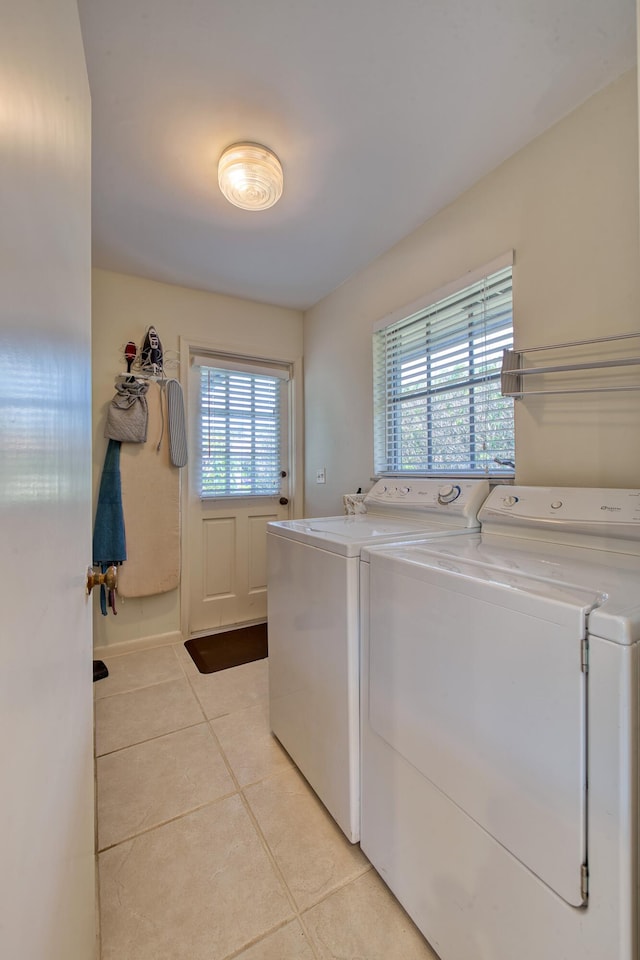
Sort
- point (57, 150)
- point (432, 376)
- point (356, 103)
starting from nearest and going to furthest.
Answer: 1. point (57, 150)
2. point (356, 103)
3. point (432, 376)

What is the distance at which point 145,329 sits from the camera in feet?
8.36

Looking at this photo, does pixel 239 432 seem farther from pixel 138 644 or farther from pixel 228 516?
pixel 138 644

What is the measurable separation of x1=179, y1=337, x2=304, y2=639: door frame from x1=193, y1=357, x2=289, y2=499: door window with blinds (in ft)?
0.23

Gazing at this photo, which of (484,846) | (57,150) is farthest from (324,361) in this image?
(484,846)

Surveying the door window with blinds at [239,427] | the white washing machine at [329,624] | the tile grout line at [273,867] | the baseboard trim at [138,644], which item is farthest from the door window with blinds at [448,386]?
the baseboard trim at [138,644]

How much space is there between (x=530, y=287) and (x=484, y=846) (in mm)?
1741

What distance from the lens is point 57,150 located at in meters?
0.55

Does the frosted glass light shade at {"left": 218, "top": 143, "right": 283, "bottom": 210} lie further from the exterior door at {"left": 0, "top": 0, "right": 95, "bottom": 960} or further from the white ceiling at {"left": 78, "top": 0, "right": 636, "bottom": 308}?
the exterior door at {"left": 0, "top": 0, "right": 95, "bottom": 960}

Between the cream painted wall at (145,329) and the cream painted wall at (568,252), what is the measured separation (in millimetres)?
1381

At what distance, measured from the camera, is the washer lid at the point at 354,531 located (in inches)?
48.8

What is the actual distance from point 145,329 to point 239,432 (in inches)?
36.4

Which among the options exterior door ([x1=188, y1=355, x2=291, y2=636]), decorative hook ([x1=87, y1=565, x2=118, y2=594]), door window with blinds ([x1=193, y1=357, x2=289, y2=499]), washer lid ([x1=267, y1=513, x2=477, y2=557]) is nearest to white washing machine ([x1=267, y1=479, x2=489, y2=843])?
washer lid ([x1=267, y1=513, x2=477, y2=557])

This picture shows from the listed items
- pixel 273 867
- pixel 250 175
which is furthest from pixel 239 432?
pixel 273 867

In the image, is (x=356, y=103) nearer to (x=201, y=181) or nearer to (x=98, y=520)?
(x=201, y=181)
